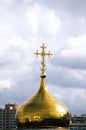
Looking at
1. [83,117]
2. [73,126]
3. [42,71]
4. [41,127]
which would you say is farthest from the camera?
[83,117]

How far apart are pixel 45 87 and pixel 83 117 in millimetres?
104157

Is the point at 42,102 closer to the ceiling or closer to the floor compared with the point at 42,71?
closer to the floor

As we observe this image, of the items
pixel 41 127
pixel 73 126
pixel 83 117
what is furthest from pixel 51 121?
pixel 83 117

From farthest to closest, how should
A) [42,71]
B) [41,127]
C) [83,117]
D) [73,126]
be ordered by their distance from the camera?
[83,117], [73,126], [42,71], [41,127]

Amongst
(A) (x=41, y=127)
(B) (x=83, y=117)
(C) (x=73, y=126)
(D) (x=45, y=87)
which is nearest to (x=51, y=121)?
(A) (x=41, y=127)

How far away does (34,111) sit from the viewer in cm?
2908

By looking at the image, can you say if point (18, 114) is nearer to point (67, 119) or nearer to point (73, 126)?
point (67, 119)

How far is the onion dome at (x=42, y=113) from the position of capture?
29047 millimetres

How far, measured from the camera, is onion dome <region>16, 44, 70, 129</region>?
95.3ft

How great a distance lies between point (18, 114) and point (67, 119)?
295cm

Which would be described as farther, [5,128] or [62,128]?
[5,128]

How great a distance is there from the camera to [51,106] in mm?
29219

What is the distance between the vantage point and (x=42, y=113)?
29.0 meters

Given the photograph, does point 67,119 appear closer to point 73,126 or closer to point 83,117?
point 73,126
